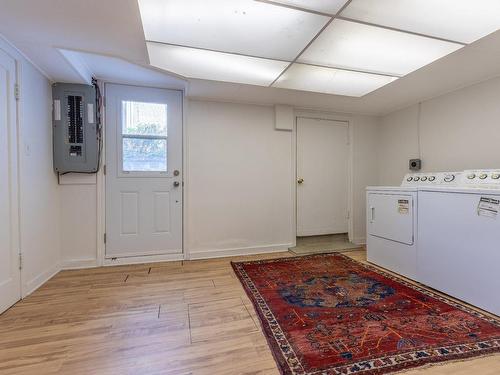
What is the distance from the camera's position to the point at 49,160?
258cm

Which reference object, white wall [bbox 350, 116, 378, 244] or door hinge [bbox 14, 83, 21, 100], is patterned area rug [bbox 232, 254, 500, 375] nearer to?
white wall [bbox 350, 116, 378, 244]

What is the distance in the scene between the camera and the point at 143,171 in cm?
304

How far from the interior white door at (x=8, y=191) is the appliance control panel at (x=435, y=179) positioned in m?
3.98

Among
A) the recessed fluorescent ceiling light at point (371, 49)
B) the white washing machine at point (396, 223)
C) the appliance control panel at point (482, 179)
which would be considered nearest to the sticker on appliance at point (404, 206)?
the white washing machine at point (396, 223)

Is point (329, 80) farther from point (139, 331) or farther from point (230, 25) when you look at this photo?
point (139, 331)

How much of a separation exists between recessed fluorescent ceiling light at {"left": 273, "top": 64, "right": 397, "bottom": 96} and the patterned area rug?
2000mm

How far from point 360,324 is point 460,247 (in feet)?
3.56

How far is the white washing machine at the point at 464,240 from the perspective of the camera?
1.79 meters

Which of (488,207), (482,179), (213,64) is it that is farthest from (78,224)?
(482,179)

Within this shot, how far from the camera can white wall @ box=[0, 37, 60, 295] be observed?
6.88 ft

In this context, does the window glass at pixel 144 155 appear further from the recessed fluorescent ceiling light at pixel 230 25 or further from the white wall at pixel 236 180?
the recessed fluorescent ceiling light at pixel 230 25

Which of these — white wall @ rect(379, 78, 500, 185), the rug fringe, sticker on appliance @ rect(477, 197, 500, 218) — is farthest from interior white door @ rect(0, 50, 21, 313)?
white wall @ rect(379, 78, 500, 185)

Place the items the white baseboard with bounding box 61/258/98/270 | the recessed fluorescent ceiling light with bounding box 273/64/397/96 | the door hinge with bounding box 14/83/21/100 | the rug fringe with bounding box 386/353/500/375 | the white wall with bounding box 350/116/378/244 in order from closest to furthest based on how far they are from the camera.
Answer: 1. the rug fringe with bounding box 386/353/500/375
2. the door hinge with bounding box 14/83/21/100
3. the recessed fluorescent ceiling light with bounding box 273/64/397/96
4. the white baseboard with bounding box 61/258/98/270
5. the white wall with bounding box 350/116/378/244

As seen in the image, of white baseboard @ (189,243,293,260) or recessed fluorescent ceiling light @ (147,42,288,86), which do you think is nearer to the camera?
recessed fluorescent ceiling light @ (147,42,288,86)
